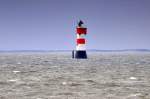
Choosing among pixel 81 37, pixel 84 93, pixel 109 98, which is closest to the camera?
pixel 109 98

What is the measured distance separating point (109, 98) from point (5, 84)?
10028mm

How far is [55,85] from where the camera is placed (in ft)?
105

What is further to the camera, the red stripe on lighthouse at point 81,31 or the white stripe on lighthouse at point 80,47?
the white stripe on lighthouse at point 80,47

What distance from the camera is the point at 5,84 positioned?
108 ft

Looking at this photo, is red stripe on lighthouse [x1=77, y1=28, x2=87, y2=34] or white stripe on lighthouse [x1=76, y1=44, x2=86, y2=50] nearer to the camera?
red stripe on lighthouse [x1=77, y1=28, x2=87, y2=34]

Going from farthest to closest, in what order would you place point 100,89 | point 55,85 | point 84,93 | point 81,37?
point 81,37 → point 55,85 → point 100,89 → point 84,93

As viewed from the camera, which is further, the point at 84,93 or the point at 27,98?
the point at 84,93

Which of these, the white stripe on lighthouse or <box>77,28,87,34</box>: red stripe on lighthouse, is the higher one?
<box>77,28,87,34</box>: red stripe on lighthouse

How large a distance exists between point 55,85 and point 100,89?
374 cm

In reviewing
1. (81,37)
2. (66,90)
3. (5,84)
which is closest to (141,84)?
(66,90)

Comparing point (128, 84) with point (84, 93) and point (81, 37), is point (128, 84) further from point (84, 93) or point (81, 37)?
point (81, 37)

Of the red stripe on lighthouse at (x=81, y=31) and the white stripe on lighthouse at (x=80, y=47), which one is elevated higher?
the red stripe on lighthouse at (x=81, y=31)

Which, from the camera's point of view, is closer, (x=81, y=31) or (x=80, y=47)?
(x=81, y=31)

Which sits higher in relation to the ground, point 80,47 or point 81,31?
point 81,31
